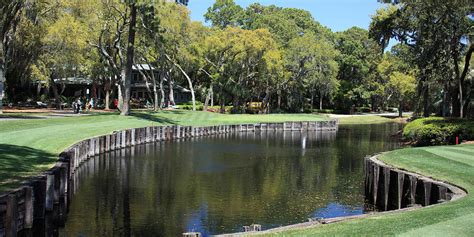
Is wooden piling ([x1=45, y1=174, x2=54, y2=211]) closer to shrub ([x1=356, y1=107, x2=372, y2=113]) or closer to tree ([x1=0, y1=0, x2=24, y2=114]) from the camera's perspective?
tree ([x1=0, y1=0, x2=24, y2=114])

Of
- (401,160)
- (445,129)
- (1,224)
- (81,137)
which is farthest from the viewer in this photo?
(445,129)

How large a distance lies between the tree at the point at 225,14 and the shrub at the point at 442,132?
7788 cm

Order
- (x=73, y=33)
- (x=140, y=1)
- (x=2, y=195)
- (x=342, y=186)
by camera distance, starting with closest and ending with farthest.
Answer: (x=2, y=195) < (x=342, y=186) < (x=140, y=1) < (x=73, y=33)

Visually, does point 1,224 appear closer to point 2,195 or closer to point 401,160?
point 2,195

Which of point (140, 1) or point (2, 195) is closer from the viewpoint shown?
point (2, 195)

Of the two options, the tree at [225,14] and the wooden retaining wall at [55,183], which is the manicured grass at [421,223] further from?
the tree at [225,14]

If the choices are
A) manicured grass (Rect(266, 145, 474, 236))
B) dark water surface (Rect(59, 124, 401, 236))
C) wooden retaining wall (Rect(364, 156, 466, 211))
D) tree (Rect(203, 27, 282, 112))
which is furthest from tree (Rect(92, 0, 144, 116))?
manicured grass (Rect(266, 145, 474, 236))

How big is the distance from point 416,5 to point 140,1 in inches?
1104

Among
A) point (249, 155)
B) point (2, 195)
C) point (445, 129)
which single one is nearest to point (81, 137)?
point (249, 155)

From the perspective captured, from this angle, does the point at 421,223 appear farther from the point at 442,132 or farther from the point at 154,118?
the point at 154,118

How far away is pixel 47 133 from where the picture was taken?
33781 millimetres

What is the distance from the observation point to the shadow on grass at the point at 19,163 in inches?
701

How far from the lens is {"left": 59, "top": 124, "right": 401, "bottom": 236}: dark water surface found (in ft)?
62.0

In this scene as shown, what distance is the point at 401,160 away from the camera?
2472 centimetres
